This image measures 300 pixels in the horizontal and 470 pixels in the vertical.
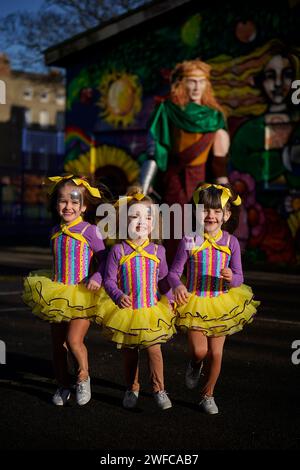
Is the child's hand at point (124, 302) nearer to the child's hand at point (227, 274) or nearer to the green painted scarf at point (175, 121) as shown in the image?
the child's hand at point (227, 274)

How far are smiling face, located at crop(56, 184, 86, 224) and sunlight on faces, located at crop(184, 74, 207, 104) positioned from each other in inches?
202

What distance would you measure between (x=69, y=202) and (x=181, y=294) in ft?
3.49

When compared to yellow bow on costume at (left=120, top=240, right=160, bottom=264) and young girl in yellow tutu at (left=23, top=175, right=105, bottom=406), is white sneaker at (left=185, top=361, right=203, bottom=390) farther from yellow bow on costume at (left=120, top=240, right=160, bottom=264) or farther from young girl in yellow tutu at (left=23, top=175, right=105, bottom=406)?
yellow bow on costume at (left=120, top=240, right=160, bottom=264)

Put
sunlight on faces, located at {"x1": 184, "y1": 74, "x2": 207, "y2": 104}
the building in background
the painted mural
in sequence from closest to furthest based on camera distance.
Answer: sunlight on faces, located at {"x1": 184, "y1": 74, "x2": 207, "y2": 104} < the painted mural < the building in background

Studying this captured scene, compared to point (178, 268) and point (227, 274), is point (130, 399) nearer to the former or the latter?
point (178, 268)

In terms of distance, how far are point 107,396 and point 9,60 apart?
93.6 feet

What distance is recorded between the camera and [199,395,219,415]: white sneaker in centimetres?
→ 523

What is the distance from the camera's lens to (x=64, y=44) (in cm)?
2027

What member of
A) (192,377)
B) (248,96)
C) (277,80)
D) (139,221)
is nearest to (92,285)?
(139,221)

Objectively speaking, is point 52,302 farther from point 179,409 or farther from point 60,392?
point 179,409

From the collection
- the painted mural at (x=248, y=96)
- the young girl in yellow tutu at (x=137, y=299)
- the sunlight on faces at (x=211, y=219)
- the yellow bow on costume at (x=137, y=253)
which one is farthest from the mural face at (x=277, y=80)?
the yellow bow on costume at (x=137, y=253)

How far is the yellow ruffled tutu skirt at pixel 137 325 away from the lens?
16.8 feet

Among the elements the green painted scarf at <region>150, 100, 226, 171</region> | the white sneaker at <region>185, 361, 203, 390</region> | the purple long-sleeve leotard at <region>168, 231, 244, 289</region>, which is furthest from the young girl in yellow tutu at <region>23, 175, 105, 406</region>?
the green painted scarf at <region>150, 100, 226, 171</region>

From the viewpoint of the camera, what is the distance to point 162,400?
208 inches
